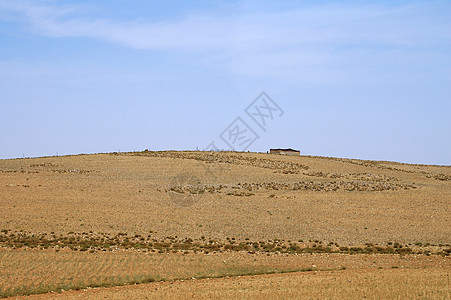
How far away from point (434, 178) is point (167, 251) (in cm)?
4694

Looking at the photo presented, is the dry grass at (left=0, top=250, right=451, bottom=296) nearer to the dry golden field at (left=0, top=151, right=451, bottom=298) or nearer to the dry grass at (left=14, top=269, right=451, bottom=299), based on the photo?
the dry golden field at (left=0, top=151, right=451, bottom=298)

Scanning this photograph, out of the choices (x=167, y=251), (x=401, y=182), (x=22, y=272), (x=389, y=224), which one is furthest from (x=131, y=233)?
(x=401, y=182)

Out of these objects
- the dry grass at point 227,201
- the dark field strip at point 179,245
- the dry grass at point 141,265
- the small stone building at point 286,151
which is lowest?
the dry grass at point 141,265

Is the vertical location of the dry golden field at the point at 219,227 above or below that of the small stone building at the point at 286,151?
below

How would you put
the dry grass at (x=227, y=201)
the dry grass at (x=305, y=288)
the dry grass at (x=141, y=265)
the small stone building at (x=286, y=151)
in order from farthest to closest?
1. the small stone building at (x=286, y=151)
2. the dry grass at (x=227, y=201)
3. the dry grass at (x=141, y=265)
4. the dry grass at (x=305, y=288)

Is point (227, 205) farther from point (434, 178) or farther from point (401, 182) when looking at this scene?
point (434, 178)

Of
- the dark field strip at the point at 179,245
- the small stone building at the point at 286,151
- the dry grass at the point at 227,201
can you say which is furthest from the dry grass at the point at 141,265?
the small stone building at the point at 286,151

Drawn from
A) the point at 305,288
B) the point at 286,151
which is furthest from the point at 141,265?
the point at 286,151

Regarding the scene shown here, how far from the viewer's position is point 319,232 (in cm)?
3941

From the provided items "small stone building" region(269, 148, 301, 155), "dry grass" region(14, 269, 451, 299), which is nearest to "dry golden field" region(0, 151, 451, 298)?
"dry grass" region(14, 269, 451, 299)

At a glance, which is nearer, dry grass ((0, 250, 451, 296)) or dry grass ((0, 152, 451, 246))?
dry grass ((0, 250, 451, 296))

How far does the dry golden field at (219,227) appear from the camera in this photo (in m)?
24.8

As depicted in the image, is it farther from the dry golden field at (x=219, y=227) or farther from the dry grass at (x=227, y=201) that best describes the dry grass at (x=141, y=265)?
the dry grass at (x=227, y=201)

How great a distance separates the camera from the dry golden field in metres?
24.8
